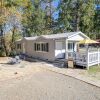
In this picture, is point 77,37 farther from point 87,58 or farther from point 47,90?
point 47,90

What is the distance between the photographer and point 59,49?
69.9 ft

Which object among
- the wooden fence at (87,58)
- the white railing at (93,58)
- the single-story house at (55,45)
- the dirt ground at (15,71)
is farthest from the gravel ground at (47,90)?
the single-story house at (55,45)

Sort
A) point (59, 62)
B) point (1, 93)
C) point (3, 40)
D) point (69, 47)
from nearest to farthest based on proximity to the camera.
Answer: point (1, 93), point (59, 62), point (69, 47), point (3, 40)

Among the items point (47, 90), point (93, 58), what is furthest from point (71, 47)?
point (47, 90)

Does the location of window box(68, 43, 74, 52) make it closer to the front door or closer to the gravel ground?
the front door

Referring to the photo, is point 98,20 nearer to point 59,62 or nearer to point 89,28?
→ point 89,28

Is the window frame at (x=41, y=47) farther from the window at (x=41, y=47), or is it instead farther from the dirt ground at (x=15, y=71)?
the dirt ground at (x=15, y=71)

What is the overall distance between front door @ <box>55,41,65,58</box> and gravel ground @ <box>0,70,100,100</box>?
9.71 metres

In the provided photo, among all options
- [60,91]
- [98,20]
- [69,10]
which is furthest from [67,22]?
[60,91]

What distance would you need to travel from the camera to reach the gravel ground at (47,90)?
8.28 metres

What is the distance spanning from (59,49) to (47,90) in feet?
39.7

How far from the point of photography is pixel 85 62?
56.1 ft

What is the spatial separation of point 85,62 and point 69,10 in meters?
25.0

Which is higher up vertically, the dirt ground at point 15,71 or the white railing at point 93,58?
the white railing at point 93,58
